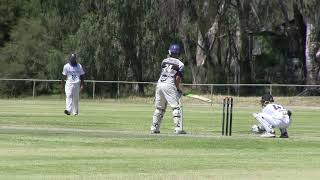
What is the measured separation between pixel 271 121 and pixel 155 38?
121ft

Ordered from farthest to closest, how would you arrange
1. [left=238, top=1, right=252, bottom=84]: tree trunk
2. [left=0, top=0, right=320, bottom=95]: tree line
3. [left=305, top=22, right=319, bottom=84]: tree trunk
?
[left=238, top=1, right=252, bottom=84]: tree trunk, [left=0, top=0, right=320, bottom=95]: tree line, [left=305, top=22, right=319, bottom=84]: tree trunk

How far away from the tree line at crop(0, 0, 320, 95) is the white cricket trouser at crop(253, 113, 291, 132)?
31.0 metres

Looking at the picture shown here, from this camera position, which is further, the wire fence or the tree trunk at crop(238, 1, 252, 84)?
the tree trunk at crop(238, 1, 252, 84)

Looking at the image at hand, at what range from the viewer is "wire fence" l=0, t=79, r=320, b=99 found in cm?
5159

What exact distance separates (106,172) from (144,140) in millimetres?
5352

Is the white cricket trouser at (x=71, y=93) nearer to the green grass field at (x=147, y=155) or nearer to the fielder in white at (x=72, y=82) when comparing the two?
the fielder in white at (x=72, y=82)

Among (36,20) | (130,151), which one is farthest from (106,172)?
(36,20)

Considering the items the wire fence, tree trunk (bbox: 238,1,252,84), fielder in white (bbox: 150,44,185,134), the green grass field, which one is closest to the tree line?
tree trunk (bbox: 238,1,252,84)

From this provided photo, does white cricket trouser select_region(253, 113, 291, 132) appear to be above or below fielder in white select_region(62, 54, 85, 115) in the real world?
below

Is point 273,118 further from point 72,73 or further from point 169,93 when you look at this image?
point 72,73

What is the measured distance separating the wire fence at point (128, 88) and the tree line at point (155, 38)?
0.24 meters

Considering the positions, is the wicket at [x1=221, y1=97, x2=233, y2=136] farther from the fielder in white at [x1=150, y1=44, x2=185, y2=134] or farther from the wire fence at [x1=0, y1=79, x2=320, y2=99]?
the wire fence at [x1=0, y1=79, x2=320, y2=99]

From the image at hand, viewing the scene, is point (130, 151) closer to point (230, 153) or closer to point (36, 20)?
point (230, 153)

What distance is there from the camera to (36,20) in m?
63.2
